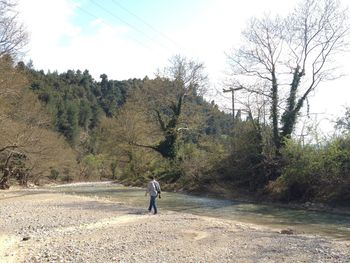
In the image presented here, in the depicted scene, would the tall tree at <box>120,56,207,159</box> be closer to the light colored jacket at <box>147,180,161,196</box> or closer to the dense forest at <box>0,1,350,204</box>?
the dense forest at <box>0,1,350,204</box>

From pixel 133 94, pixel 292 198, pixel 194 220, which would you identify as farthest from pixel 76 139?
pixel 194 220

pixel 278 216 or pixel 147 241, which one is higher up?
pixel 278 216

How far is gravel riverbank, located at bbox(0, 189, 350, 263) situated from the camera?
12.3 metres

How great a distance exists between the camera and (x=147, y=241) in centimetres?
1462

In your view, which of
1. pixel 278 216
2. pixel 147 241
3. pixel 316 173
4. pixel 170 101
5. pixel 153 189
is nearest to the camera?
pixel 147 241

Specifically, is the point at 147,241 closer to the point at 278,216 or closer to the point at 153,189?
the point at 153,189

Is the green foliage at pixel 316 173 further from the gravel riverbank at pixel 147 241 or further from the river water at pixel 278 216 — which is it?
the gravel riverbank at pixel 147 241

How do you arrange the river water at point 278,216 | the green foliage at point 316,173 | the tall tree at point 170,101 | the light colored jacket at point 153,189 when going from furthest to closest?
the tall tree at point 170,101 < the green foliage at point 316,173 < the light colored jacket at point 153,189 < the river water at point 278,216

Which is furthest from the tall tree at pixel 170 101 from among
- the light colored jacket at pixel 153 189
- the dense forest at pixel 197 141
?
the light colored jacket at pixel 153 189

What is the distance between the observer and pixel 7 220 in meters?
19.4

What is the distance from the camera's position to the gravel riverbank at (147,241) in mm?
12266

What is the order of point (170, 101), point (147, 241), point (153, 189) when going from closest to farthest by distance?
point (147, 241)
point (153, 189)
point (170, 101)

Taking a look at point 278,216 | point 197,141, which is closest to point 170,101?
point 197,141

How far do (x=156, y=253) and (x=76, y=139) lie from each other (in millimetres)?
96291
